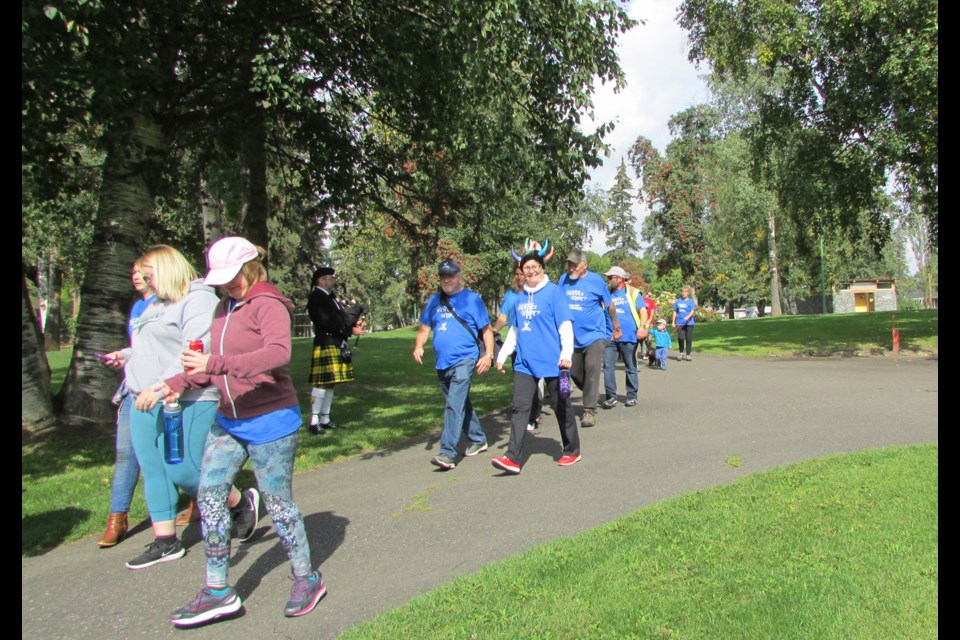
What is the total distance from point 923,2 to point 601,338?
12.2m

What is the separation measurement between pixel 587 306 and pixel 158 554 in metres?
5.40

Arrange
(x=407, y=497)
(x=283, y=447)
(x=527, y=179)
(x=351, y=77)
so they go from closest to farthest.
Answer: (x=283, y=447)
(x=407, y=497)
(x=527, y=179)
(x=351, y=77)

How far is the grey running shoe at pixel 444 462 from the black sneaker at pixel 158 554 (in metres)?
2.54

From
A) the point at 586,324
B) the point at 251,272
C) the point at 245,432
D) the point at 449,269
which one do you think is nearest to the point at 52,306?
the point at 586,324

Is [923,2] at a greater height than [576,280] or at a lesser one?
greater

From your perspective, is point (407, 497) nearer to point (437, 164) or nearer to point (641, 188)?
point (437, 164)

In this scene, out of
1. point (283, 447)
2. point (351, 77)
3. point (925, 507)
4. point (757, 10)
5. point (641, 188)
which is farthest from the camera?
point (641, 188)

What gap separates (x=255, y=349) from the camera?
384 cm

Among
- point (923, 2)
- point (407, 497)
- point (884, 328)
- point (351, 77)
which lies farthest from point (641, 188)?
point (407, 497)

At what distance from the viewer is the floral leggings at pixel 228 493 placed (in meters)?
3.86

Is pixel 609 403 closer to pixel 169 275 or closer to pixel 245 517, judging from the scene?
pixel 245 517

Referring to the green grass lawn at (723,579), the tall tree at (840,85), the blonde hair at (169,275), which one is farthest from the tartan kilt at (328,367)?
the tall tree at (840,85)

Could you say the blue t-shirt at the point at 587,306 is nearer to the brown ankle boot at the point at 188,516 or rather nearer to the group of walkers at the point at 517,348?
the group of walkers at the point at 517,348

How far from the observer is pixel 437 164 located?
46.9 ft
